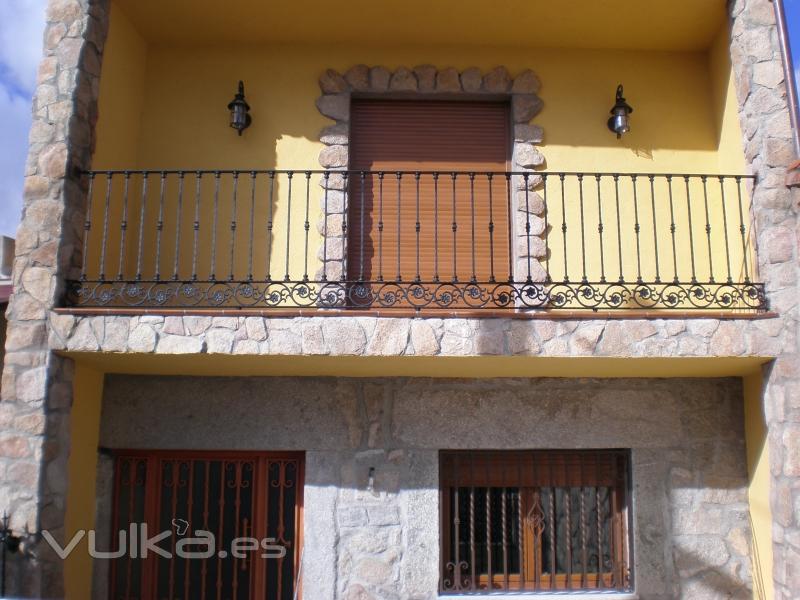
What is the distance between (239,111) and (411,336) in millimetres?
2408

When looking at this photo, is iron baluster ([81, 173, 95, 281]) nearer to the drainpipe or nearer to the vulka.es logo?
the vulka.es logo

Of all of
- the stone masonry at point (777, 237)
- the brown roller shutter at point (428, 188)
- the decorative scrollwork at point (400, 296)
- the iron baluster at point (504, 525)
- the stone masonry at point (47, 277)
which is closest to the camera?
the stone masonry at point (47, 277)

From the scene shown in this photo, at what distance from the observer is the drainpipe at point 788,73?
4527mm

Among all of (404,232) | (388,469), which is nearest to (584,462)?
(388,469)

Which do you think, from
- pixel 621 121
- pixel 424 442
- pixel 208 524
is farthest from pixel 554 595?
pixel 621 121

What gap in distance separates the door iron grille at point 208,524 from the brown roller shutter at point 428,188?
1701mm

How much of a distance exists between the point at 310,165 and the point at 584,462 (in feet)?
9.92

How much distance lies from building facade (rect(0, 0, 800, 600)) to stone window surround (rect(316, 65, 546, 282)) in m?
0.02

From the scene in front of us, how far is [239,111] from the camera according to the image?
5.46 m

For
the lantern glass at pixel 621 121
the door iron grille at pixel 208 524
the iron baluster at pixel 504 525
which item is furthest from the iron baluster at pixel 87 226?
the lantern glass at pixel 621 121

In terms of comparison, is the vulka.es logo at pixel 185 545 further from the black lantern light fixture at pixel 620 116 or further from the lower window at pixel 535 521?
the black lantern light fixture at pixel 620 116

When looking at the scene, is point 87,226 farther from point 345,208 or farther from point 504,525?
point 504,525

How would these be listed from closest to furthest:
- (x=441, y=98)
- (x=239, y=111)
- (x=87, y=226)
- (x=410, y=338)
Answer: (x=410, y=338) → (x=87, y=226) → (x=239, y=111) → (x=441, y=98)

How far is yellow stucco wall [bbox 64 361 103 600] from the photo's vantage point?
180 inches
